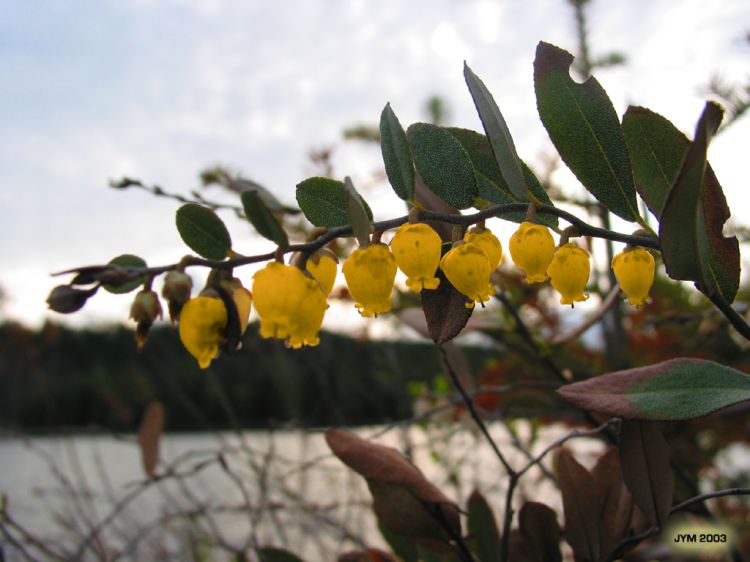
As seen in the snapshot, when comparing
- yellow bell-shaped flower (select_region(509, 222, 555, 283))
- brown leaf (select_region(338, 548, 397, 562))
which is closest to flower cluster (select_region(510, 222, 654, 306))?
yellow bell-shaped flower (select_region(509, 222, 555, 283))

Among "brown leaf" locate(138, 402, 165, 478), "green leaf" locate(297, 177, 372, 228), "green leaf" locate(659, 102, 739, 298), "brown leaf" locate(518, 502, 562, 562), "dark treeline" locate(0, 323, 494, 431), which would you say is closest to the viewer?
"green leaf" locate(659, 102, 739, 298)

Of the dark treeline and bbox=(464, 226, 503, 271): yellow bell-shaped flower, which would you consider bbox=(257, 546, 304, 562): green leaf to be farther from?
bbox=(464, 226, 503, 271): yellow bell-shaped flower

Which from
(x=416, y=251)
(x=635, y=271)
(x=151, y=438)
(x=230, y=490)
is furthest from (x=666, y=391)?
(x=230, y=490)

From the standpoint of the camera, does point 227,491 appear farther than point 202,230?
Yes

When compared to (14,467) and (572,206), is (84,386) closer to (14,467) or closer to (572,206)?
(14,467)

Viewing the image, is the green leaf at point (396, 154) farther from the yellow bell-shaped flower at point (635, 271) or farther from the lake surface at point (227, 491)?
the lake surface at point (227, 491)

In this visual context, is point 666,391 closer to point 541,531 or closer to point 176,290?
point 541,531
